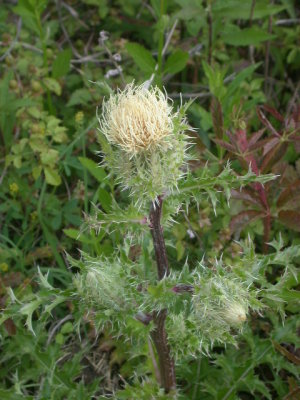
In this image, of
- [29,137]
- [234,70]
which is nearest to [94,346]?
[29,137]

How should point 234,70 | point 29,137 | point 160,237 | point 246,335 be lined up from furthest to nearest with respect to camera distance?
1. point 234,70
2. point 29,137
3. point 246,335
4. point 160,237

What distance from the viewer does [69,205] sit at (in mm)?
3760

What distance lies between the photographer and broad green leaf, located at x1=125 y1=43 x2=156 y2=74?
12.1 ft

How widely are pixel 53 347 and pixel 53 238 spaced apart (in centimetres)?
83

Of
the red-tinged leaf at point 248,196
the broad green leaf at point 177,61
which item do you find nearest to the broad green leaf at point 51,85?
the broad green leaf at point 177,61

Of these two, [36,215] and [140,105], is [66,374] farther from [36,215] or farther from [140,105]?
[140,105]

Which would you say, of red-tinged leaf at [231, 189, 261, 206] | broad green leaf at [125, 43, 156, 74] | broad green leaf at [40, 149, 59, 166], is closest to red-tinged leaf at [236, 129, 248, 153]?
red-tinged leaf at [231, 189, 261, 206]

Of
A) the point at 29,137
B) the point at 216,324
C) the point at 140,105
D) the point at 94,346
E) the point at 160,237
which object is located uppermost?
the point at 140,105

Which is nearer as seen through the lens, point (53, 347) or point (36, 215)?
point (53, 347)

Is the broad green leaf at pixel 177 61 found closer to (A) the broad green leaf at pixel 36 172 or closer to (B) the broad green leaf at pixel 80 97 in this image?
(B) the broad green leaf at pixel 80 97

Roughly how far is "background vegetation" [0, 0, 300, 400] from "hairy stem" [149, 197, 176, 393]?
140 mm

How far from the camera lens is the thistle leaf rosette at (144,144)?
2.10 m

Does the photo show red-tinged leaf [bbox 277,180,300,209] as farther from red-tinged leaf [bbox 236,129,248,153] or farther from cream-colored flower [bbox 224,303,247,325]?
cream-colored flower [bbox 224,303,247,325]

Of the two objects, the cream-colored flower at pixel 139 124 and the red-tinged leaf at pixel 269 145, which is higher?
the cream-colored flower at pixel 139 124
